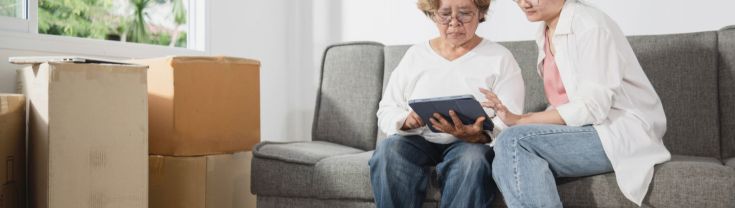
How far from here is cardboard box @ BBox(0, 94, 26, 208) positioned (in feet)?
5.82

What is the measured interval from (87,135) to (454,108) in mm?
936

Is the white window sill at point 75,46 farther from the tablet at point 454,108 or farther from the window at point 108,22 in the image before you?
the tablet at point 454,108

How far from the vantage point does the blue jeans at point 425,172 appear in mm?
1626

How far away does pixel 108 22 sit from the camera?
412 cm

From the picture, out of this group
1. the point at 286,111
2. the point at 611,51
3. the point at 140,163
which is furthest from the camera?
the point at 286,111

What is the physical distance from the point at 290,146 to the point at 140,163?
0.46 m

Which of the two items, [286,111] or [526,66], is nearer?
[526,66]

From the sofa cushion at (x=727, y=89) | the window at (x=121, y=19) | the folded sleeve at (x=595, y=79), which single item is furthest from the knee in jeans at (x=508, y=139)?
the window at (x=121, y=19)

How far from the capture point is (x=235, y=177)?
230 cm

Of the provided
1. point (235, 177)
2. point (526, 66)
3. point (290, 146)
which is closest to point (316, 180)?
point (290, 146)

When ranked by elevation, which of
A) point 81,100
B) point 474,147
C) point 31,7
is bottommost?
point 474,147

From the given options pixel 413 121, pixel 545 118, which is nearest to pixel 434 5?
pixel 413 121

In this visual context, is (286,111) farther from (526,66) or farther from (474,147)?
(474,147)

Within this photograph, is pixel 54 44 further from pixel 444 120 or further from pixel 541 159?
pixel 541 159
